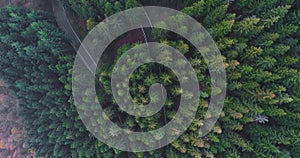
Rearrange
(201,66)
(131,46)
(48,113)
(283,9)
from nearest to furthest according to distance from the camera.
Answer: (283,9) < (201,66) < (131,46) < (48,113)

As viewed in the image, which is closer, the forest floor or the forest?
the forest

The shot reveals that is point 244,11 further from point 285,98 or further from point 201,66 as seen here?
point 285,98

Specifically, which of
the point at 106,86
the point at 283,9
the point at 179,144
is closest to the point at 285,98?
the point at 283,9

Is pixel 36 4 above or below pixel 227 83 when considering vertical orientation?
above

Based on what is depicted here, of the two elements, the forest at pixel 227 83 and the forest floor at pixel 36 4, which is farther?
the forest floor at pixel 36 4

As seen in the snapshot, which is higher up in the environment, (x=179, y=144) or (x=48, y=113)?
(x=179, y=144)

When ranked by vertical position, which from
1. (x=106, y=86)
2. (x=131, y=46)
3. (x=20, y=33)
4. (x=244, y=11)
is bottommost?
(x=106, y=86)

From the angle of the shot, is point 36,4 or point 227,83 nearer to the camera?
point 227,83

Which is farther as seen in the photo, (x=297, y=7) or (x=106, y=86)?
(x=106, y=86)

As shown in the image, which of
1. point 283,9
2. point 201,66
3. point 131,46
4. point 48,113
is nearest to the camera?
point 283,9

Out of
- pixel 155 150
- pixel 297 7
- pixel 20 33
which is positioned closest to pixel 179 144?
pixel 155 150
